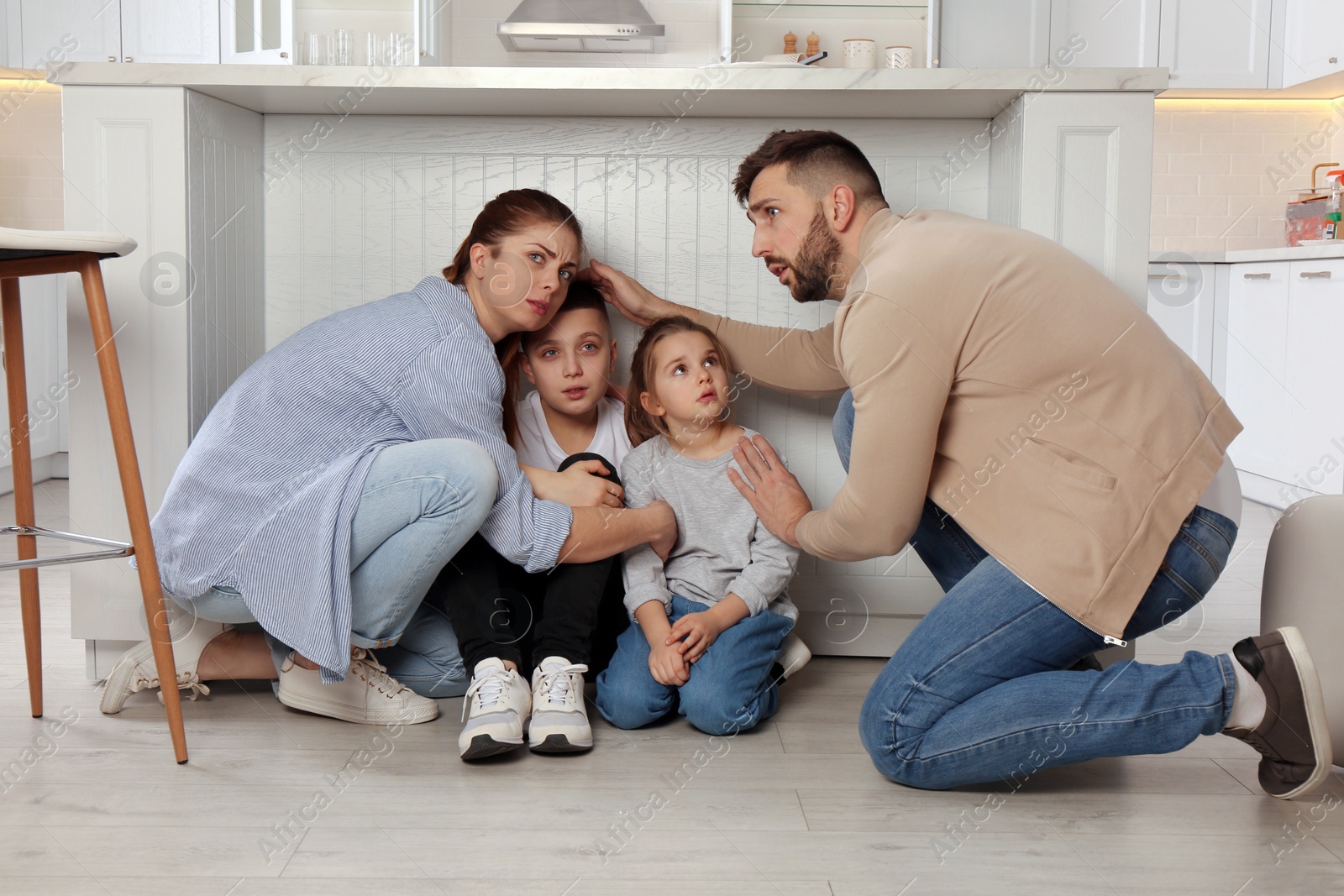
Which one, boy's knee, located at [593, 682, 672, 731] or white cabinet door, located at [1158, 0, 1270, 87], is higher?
white cabinet door, located at [1158, 0, 1270, 87]

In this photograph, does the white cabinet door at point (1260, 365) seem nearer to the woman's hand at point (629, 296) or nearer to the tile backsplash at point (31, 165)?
the woman's hand at point (629, 296)

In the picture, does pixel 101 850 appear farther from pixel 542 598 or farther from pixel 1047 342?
pixel 1047 342

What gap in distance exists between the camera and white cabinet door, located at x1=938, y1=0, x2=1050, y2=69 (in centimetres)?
380

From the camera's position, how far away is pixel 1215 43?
3766 mm

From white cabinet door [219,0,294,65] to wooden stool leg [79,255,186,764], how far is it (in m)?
2.55

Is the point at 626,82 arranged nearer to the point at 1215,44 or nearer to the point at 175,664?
the point at 175,664

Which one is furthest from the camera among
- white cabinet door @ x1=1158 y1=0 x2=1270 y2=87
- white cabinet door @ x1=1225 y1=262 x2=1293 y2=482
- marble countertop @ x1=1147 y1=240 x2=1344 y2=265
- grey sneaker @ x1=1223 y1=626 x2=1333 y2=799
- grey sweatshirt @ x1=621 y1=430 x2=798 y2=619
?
white cabinet door @ x1=1158 y1=0 x2=1270 y2=87

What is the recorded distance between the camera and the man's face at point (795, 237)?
1.30 m

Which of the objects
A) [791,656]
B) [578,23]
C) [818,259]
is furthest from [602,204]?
[578,23]

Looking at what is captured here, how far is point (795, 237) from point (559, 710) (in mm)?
642

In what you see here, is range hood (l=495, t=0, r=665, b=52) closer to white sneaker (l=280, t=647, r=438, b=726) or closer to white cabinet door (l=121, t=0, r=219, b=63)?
white cabinet door (l=121, t=0, r=219, b=63)

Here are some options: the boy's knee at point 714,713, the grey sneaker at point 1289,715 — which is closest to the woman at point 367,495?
the boy's knee at point 714,713

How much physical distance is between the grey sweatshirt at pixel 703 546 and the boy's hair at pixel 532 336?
19cm

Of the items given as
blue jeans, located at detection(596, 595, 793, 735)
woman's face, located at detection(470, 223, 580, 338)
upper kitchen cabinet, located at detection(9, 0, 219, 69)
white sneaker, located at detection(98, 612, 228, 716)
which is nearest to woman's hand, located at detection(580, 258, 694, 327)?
woman's face, located at detection(470, 223, 580, 338)
